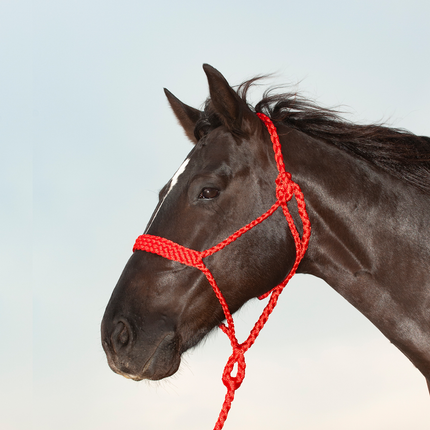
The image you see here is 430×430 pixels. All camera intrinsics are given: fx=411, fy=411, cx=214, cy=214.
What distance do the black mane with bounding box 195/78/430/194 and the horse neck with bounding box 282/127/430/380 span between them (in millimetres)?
84

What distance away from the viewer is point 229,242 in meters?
2.11

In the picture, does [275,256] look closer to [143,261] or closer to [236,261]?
[236,261]

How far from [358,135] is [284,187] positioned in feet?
2.00

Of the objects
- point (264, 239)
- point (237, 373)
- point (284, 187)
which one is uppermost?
point (284, 187)

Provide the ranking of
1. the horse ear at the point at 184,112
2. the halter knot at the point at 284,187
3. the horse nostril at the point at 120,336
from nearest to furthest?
the horse nostril at the point at 120,336 → the halter knot at the point at 284,187 → the horse ear at the point at 184,112

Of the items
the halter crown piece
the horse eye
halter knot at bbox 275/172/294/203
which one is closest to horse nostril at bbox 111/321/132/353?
the halter crown piece

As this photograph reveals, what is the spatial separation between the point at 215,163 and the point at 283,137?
1.43ft

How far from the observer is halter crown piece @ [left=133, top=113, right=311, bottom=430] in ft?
6.82

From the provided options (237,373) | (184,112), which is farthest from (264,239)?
(184,112)

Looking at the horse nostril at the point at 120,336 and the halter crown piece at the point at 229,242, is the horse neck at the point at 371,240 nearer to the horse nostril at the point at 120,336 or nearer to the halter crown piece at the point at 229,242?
the halter crown piece at the point at 229,242

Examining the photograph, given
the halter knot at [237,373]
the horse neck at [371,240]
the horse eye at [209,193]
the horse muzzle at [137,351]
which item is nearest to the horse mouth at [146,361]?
the horse muzzle at [137,351]

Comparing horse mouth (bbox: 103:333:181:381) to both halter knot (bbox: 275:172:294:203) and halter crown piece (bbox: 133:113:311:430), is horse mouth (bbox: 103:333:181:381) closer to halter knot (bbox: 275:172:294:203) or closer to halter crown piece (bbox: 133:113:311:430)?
halter crown piece (bbox: 133:113:311:430)

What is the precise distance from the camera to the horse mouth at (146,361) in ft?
6.59

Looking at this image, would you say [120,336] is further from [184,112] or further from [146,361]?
[184,112]
